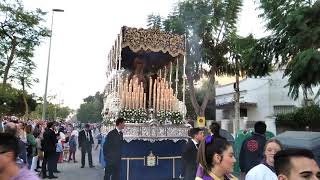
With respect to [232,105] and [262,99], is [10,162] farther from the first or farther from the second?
[232,105]

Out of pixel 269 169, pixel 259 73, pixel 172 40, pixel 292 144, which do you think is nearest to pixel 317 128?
pixel 259 73

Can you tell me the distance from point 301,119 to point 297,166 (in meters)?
24.8

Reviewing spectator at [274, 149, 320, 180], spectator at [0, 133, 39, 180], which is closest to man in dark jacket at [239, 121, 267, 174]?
spectator at [274, 149, 320, 180]

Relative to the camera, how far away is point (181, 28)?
26625mm

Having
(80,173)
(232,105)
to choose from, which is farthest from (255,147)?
(232,105)

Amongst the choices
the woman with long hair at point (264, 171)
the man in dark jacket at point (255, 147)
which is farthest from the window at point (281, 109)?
the woman with long hair at point (264, 171)

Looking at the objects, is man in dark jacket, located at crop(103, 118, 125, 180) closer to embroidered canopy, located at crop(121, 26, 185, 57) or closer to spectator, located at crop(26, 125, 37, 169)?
embroidered canopy, located at crop(121, 26, 185, 57)

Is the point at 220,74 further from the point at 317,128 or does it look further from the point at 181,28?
the point at 317,128

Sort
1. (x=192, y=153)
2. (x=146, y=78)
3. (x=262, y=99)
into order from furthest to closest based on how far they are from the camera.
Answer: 1. (x=262, y=99)
2. (x=146, y=78)
3. (x=192, y=153)

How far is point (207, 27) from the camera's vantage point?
91.5 feet

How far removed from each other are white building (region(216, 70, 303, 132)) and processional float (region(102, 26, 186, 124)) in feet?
58.1

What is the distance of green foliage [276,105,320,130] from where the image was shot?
82.9 ft

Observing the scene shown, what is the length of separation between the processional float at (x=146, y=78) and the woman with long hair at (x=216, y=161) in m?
8.85

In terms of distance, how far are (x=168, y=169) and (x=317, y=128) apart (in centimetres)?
1557
